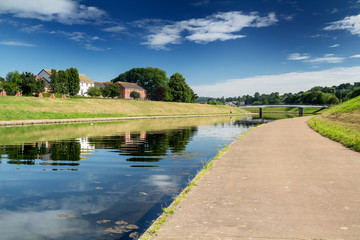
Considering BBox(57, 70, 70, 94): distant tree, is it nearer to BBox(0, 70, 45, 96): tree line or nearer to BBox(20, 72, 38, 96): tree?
BBox(0, 70, 45, 96): tree line

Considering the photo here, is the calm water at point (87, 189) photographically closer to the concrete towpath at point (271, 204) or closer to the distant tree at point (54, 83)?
the concrete towpath at point (271, 204)

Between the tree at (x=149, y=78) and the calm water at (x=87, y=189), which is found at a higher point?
the tree at (x=149, y=78)

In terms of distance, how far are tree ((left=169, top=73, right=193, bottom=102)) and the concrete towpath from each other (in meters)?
112

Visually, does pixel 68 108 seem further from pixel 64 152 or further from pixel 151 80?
pixel 151 80

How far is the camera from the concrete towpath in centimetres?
515

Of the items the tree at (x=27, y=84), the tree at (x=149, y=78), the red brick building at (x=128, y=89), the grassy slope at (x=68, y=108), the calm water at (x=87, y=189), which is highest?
the tree at (x=149, y=78)

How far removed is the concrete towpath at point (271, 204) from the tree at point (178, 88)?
11200cm

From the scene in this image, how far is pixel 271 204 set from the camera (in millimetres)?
6676

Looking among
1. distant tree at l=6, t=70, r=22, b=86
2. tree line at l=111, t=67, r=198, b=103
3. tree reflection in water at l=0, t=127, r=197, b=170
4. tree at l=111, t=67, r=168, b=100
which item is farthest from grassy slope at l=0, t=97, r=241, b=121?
tree at l=111, t=67, r=168, b=100

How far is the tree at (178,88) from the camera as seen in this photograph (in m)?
123

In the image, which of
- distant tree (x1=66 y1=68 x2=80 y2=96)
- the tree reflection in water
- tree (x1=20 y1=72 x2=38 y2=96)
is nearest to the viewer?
the tree reflection in water

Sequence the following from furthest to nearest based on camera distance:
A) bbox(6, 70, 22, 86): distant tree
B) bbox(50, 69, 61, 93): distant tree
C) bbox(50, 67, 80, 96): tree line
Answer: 1. bbox(50, 67, 80, 96): tree line
2. bbox(50, 69, 61, 93): distant tree
3. bbox(6, 70, 22, 86): distant tree

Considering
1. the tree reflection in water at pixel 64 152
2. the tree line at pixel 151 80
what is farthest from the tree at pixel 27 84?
the tree line at pixel 151 80

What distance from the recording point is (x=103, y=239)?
578 cm
